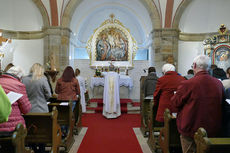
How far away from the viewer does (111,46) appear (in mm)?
11969

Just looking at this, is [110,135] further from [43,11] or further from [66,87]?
[43,11]

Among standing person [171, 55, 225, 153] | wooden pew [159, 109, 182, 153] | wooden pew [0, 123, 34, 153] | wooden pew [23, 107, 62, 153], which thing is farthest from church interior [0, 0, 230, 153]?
wooden pew [0, 123, 34, 153]

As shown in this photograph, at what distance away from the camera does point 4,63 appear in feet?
31.7

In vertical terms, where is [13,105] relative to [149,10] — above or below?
below

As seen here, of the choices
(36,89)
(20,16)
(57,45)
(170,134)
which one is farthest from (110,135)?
(20,16)

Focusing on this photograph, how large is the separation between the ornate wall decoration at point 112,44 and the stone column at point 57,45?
2.42 metres

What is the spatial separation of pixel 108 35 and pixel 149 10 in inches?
122

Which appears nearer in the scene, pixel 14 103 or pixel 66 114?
pixel 14 103

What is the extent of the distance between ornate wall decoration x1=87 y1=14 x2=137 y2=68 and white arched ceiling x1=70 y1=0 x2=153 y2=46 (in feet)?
1.54

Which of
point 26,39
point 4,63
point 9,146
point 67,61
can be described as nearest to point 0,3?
point 26,39

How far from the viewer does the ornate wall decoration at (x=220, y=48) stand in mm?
9531

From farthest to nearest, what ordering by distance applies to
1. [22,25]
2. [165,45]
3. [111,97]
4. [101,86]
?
[22,25], [165,45], [101,86], [111,97]

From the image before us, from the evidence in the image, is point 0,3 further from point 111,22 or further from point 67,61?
point 111,22

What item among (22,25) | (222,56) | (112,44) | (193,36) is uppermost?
(22,25)
